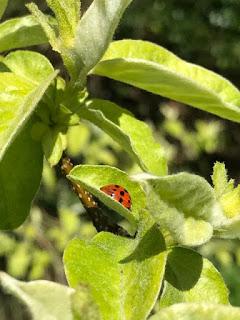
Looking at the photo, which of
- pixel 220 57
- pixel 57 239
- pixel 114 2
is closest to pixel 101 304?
pixel 114 2

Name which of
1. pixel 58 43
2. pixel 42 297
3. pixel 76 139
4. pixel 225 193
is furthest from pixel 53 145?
pixel 76 139

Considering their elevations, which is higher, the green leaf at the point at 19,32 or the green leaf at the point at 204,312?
the green leaf at the point at 204,312

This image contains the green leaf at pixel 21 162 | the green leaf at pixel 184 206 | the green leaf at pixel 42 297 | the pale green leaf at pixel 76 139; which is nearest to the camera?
the green leaf at pixel 42 297

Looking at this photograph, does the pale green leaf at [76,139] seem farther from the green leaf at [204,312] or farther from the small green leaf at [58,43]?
the green leaf at [204,312]

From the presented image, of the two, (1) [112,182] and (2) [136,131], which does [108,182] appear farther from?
(2) [136,131]

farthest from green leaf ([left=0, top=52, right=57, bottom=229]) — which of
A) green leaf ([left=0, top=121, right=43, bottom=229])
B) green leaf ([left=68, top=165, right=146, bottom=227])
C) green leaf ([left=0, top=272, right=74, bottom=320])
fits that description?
green leaf ([left=0, top=272, right=74, bottom=320])

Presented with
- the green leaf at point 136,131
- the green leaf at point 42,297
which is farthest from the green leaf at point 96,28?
the green leaf at point 42,297

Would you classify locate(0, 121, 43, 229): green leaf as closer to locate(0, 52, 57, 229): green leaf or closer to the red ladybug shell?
locate(0, 52, 57, 229): green leaf

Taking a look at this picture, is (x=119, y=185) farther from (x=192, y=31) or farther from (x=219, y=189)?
(x=192, y=31)

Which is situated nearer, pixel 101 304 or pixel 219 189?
pixel 101 304
